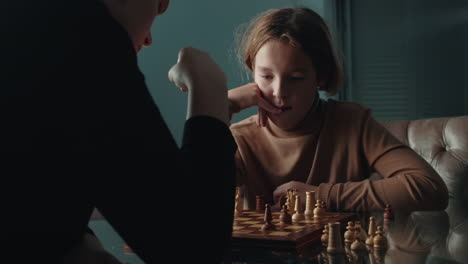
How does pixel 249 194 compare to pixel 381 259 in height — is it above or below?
below

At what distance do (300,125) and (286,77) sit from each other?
0.26 metres

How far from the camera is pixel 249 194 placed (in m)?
1.88

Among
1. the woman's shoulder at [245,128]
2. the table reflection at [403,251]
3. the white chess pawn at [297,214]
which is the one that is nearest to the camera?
the table reflection at [403,251]

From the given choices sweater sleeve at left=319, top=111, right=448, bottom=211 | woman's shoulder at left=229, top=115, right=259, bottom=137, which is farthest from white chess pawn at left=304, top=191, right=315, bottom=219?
woman's shoulder at left=229, top=115, right=259, bottom=137

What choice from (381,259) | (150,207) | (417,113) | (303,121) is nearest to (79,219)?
(150,207)

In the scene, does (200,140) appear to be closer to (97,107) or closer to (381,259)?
(97,107)

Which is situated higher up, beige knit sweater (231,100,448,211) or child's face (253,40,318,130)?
child's face (253,40,318,130)

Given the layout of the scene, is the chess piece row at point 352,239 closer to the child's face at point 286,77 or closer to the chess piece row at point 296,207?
the chess piece row at point 296,207

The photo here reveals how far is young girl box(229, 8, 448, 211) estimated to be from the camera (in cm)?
179

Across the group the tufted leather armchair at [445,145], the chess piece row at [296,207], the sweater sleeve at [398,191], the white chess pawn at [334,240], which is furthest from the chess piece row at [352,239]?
the tufted leather armchair at [445,145]

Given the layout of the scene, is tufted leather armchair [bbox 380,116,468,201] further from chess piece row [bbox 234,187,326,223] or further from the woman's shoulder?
chess piece row [bbox 234,187,326,223]

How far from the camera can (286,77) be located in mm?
1774

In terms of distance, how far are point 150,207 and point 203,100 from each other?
204 millimetres

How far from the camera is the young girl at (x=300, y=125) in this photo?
5.87 feet
